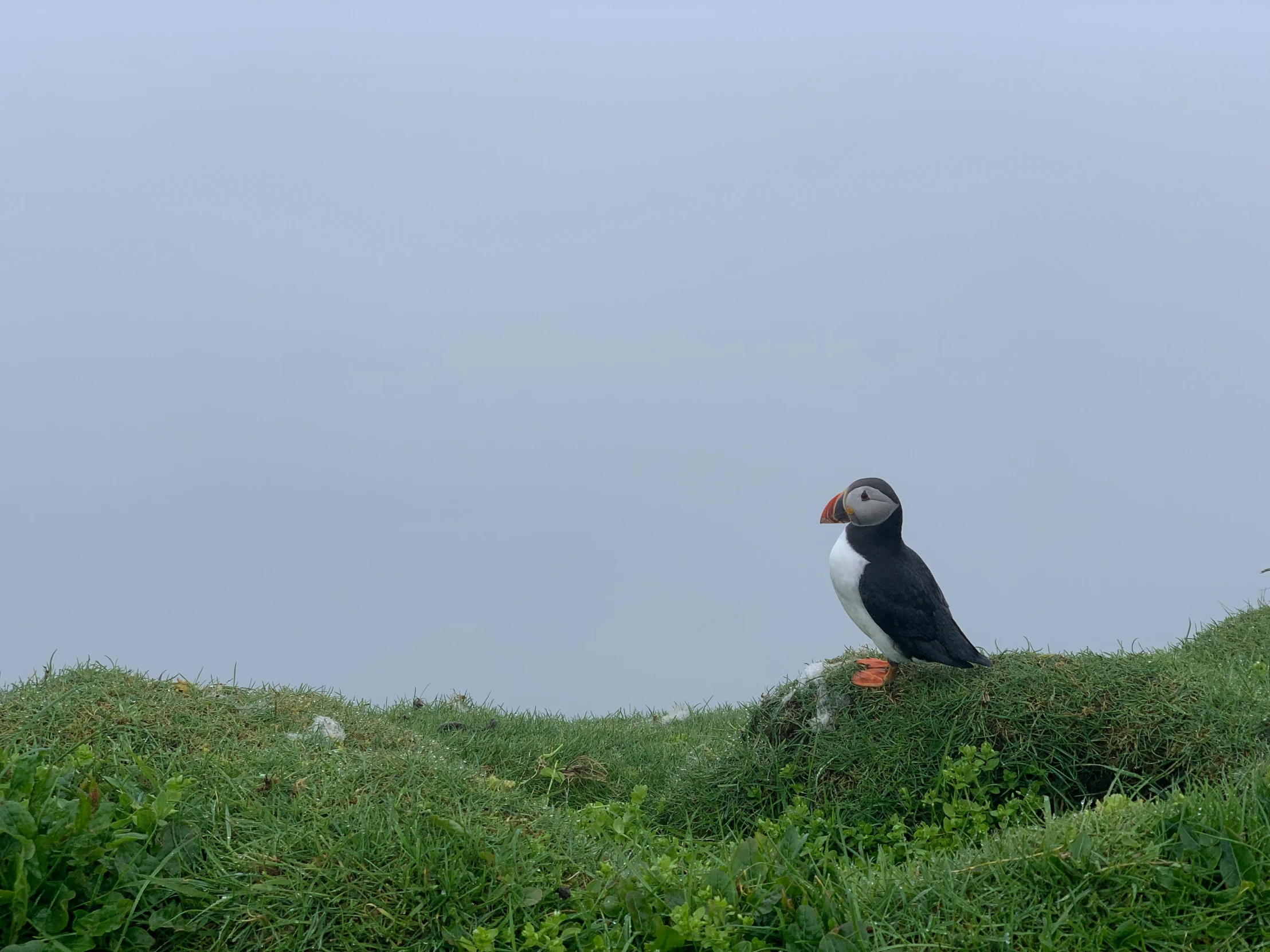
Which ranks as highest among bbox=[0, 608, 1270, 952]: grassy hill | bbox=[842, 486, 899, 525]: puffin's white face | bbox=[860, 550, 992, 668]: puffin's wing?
bbox=[842, 486, 899, 525]: puffin's white face

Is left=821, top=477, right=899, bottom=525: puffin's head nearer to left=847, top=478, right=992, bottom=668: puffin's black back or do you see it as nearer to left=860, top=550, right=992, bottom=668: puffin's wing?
left=847, top=478, right=992, bottom=668: puffin's black back

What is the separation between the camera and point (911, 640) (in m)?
6.30

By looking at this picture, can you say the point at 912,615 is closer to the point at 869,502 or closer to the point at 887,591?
the point at 887,591

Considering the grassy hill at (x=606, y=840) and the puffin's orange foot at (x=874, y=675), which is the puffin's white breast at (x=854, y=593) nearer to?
the puffin's orange foot at (x=874, y=675)

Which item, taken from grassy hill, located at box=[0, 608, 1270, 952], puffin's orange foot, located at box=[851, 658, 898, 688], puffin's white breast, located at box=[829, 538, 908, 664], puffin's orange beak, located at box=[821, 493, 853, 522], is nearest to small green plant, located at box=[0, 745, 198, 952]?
grassy hill, located at box=[0, 608, 1270, 952]

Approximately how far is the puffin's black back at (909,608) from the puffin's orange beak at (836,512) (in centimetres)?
28

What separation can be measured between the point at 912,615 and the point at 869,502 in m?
0.79

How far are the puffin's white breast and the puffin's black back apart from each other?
35 mm

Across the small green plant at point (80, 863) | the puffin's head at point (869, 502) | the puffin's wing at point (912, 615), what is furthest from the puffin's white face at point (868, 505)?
the small green plant at point (80, 863)

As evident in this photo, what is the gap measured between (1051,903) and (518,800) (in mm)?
2268

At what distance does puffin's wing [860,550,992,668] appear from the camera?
20.5ft

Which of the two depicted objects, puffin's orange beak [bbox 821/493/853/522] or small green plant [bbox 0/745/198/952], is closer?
small green plant [bbox 0/745/198/952]

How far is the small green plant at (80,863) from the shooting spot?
11.4 ft

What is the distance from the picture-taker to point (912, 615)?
6250 mm
